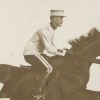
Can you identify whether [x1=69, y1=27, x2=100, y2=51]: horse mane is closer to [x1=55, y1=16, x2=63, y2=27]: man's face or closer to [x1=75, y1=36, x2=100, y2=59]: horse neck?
[x1=75, y1=36, x2=100, y2=59]: horse neck

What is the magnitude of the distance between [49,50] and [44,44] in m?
0.09

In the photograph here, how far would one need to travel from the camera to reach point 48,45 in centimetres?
336

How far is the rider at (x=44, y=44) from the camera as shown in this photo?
3324mm

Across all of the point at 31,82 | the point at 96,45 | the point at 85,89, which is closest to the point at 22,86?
the point at 31,82

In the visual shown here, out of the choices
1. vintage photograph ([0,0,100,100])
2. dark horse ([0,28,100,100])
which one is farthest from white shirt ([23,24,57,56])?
dark horse ([0,28,100,100])

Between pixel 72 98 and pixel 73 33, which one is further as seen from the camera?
pixel 73 33

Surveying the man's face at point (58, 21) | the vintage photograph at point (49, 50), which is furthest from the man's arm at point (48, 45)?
the man's face at point (58, 21)

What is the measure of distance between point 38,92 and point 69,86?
0.31 m

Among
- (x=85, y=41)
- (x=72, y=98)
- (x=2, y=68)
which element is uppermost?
(x=85, y=41)

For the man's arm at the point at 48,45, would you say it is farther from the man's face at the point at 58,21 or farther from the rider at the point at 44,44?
the man's face at the point at 58,21

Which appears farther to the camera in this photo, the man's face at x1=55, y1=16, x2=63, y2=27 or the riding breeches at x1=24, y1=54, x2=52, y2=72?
the man's face at x1=55, y1=16, x2=63, y2=27

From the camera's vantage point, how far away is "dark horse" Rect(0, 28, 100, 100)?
10.7ft

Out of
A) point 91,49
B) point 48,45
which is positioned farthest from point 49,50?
point 91,49

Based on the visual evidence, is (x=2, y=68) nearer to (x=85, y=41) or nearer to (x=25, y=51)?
(x=25, y=51)
